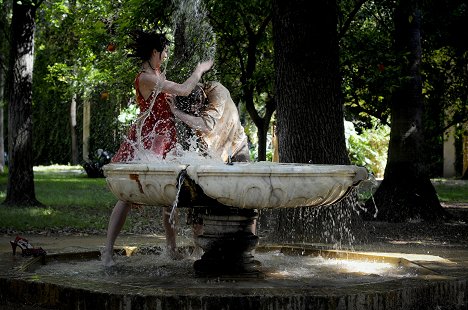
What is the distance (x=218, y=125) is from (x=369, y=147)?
2362cm

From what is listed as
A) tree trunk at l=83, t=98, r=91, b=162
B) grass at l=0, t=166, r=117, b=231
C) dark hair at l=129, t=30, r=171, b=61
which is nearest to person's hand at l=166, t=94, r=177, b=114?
dark hair at l=129, t=30, r=171, b=61

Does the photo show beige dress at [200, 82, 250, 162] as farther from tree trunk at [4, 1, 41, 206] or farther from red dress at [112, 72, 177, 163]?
tree trunk at [4, 1, 41, 206]

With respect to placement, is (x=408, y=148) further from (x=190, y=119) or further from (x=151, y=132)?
(x=151, y=132)

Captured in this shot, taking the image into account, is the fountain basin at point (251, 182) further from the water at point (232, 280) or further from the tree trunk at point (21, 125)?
the tree trunk at point (21, 125)

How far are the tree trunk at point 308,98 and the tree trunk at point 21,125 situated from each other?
752 cm

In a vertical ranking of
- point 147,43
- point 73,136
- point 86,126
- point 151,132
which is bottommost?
point 151,132

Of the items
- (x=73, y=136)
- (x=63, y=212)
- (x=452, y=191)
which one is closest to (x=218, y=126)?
(x=63, y=212)

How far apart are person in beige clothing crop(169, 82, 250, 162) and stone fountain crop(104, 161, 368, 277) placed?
1.47 metres

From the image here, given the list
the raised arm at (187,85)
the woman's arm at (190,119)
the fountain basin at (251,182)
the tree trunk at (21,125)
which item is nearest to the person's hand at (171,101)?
the woman's arm at (190,119)

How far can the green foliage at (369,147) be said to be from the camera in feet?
97.7

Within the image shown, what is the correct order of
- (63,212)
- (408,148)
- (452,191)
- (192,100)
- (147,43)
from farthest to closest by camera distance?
(452,191)
(63,212)
(408,148)
(192,100)
(147,43)

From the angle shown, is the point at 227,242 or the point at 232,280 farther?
the point at 227,242

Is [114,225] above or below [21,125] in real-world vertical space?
below

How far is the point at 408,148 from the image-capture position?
14.1 m
